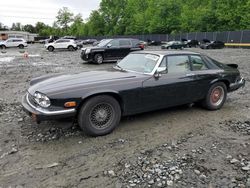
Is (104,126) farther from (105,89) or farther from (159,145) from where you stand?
(159,145)

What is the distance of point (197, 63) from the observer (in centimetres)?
521

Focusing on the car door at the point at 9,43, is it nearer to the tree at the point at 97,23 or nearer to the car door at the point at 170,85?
the car door at the point at 170,85

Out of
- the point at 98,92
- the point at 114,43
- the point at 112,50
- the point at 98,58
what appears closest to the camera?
the point at 98,92

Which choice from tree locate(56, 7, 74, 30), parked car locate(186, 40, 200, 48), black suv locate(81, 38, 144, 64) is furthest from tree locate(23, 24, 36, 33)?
black suv locate(81, 38, 144, 64)

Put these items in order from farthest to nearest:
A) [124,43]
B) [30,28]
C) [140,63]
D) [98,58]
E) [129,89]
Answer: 1. [30,28]
2. [124,43]
3. [98,58]
4. [140,63]
5. [129,89]

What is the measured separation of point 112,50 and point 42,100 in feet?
37.2

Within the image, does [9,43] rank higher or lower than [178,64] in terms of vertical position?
higher

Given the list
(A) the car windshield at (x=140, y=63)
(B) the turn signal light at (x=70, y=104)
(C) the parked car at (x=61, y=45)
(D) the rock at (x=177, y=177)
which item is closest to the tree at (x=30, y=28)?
(C) the parked car at (x=61, y=45)

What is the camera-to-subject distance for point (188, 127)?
4535 mm

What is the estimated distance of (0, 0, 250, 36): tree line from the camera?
4144 cm

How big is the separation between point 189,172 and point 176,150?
593 mm

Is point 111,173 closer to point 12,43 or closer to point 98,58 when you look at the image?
point 98,58

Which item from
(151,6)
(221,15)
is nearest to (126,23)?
(151,6)

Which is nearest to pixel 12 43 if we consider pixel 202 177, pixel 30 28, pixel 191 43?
pixel 191 43
